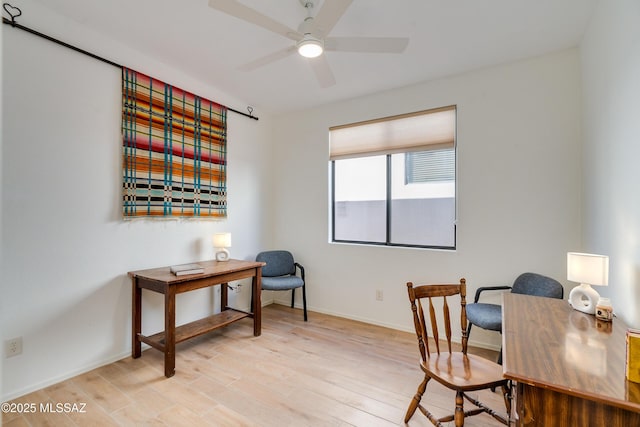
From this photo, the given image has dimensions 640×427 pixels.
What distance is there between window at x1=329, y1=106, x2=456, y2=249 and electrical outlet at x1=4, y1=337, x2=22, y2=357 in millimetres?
2931

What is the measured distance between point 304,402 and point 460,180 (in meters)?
2.38

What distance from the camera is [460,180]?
3004 millimetres

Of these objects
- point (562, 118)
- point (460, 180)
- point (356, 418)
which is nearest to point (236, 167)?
point (460, 180)

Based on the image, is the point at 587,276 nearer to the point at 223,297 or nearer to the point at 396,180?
the point at 396,180

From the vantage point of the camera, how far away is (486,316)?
93.2 inches

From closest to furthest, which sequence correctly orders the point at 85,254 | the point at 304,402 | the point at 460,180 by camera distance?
1. the point at 304,402
2. the point at 85,254
3. the point at 460,180

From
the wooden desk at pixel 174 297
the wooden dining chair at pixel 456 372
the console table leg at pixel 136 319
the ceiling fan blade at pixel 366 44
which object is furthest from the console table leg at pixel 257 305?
the ceiling fan blade at pixel 366 44

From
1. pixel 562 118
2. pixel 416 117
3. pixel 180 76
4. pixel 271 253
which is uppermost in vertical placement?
pixel 180 76

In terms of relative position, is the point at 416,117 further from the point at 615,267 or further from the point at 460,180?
the point at 615,267

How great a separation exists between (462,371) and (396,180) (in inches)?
85.8

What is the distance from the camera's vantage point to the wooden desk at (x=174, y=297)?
2.38 meters

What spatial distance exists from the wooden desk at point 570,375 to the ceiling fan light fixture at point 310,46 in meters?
1.94

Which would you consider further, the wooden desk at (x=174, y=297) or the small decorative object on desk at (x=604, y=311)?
the wooden desk at (x=174, y=297)

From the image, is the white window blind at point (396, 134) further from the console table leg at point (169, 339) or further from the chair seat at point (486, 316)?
the console table leg at point (169, 339)
